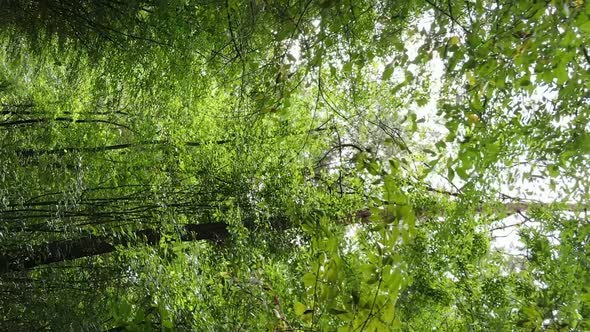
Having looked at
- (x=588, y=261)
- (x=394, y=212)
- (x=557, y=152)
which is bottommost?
(x=394, y=212)

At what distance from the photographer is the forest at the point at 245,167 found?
5.55ft

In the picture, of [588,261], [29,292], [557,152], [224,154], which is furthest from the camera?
[29,292]

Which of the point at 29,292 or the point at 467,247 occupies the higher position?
the point at 467,247

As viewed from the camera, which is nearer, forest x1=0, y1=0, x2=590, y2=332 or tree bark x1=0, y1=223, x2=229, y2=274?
forest x1=0, y1=0, x2=590, y2=332

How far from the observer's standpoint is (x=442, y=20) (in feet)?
4.75

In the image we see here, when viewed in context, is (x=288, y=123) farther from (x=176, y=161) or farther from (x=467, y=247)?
(x=467, y=247)

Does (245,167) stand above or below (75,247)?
above

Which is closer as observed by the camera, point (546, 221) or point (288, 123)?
point (546, 221)

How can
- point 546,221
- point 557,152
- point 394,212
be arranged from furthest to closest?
1. point 546,221
2. point 557,152
3. point 394,212

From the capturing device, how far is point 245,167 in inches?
130

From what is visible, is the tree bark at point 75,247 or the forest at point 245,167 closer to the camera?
the forest at point 245,167

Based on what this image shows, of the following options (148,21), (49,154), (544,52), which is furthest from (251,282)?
(49,154)

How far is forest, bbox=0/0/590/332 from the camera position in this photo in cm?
169

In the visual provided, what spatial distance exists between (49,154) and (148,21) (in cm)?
129
